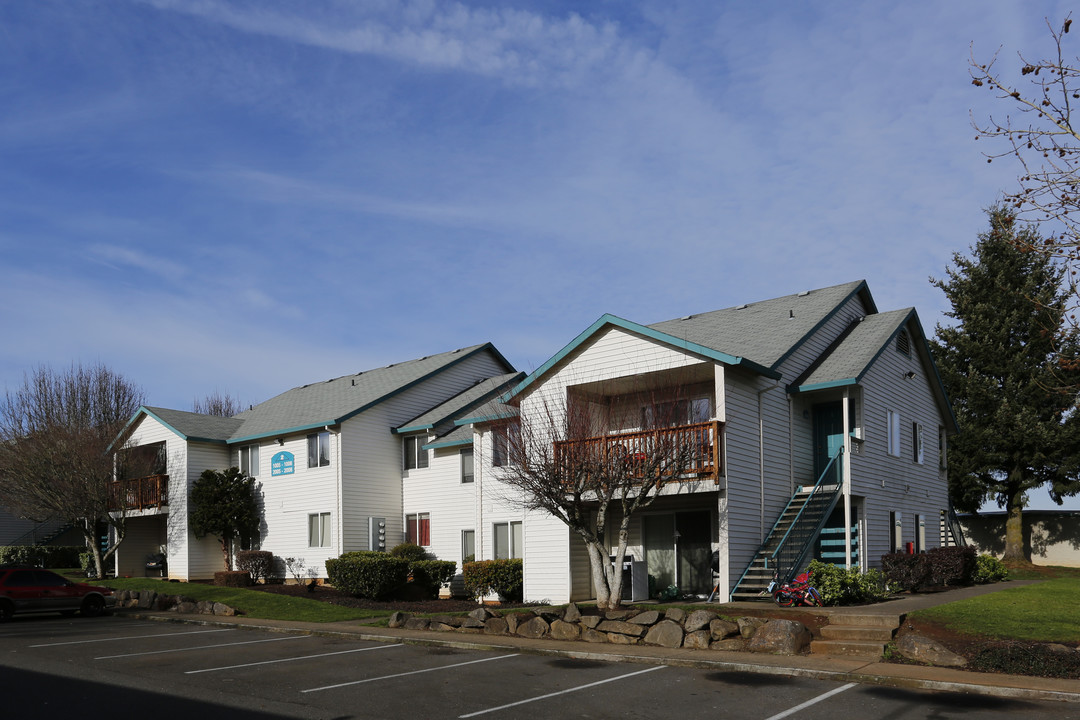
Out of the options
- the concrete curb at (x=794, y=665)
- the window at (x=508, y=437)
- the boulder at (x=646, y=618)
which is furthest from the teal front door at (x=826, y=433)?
the concrete curb at (x=794, y=665)

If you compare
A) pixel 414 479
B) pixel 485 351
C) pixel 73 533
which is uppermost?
pixel 485 351

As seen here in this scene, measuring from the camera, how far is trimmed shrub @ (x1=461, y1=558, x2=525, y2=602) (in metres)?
24.8

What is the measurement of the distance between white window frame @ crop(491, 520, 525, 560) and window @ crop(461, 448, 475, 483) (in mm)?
2628

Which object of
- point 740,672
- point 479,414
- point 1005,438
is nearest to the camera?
point 740,672

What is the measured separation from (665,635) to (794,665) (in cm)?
299

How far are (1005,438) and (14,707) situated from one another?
110 feet

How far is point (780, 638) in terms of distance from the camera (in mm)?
14625

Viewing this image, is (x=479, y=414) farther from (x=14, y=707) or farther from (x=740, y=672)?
(x=14, y=707)

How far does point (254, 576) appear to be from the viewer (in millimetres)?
31750

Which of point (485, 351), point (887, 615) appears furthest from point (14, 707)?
point (485, 351)

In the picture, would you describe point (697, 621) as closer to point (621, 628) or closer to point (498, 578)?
point (621, 628)

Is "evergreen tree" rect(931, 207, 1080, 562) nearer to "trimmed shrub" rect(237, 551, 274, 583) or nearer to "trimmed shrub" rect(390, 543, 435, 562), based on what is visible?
"trimmed shrub" rect(390, 543, 435, 562)

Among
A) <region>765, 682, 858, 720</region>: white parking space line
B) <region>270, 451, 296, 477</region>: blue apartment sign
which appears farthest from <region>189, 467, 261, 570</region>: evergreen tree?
<region>765, 682, 858, 720</region>: white parking space line

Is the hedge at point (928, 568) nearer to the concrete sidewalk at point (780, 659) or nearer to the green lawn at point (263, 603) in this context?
the concrete sidewalk at point (780, 659)
